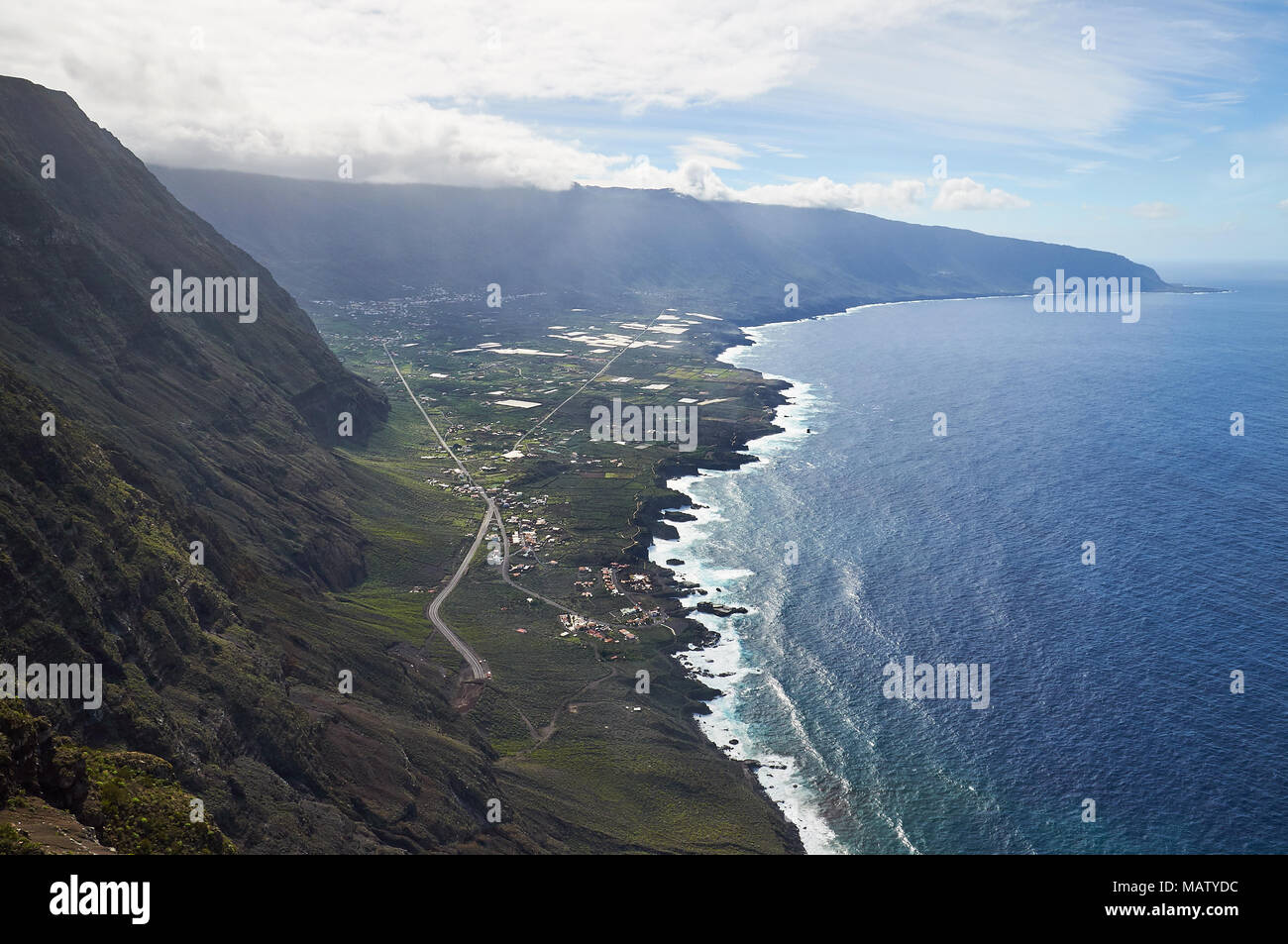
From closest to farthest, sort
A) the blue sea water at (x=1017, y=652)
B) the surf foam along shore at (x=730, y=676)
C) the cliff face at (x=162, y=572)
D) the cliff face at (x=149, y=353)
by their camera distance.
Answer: the cliff face at (x=162, y=572)
the blue sea water at (x=1017, y=652)
the surf foam along shore at (x=730, y=676)
the cliff face at (x=149, y=353)

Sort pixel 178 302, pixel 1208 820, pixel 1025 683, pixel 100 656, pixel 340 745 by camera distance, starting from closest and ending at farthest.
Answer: pixel 100 656 < pixel 340 745 < pixel 1208 820 < pixel 1025 683 < pixel 178 302

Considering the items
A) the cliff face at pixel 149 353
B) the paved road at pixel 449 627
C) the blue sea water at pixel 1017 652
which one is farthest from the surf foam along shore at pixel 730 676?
the cliff face at pixel 149 353

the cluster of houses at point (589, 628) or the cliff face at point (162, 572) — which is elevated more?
the cliff face at point (162, 572)

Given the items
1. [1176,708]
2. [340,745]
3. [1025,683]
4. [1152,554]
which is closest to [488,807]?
[340,745]

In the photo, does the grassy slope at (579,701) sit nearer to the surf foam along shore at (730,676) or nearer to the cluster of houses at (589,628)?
Answer: the cluster of houses at (589,628)

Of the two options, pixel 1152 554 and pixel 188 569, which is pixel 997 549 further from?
pixel 188 569

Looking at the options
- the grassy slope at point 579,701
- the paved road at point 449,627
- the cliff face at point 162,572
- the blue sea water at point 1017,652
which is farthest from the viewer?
the paved road at point 449,627

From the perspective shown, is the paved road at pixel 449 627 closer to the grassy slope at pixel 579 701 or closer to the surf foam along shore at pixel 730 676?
the grassy slope at pixel 579 701

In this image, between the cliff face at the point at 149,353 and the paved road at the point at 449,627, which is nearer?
the paved road at the point at 449,627
